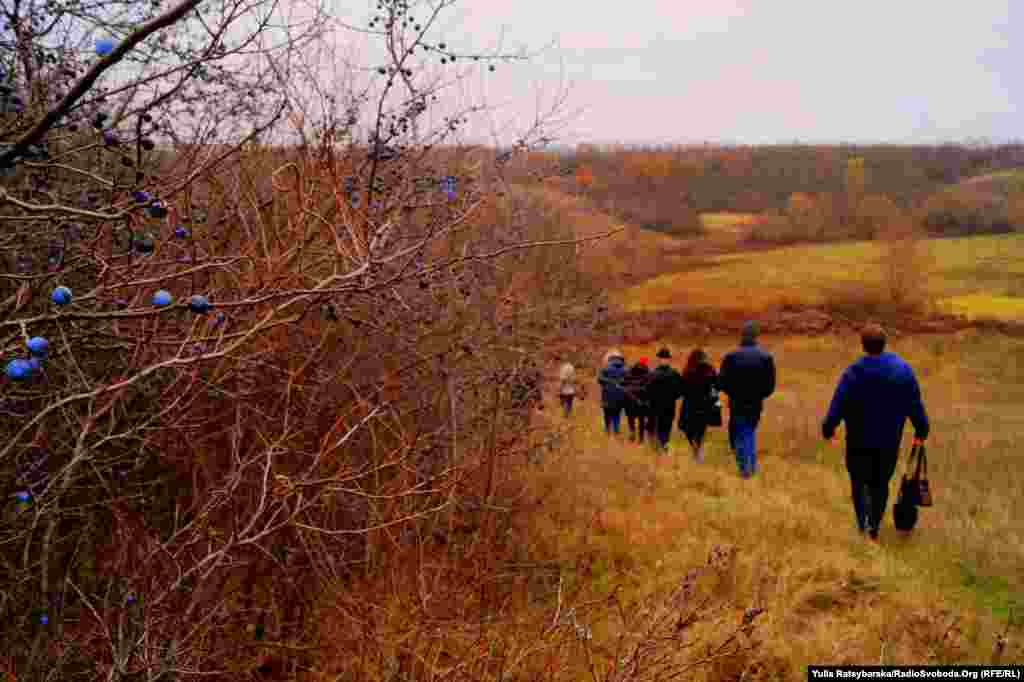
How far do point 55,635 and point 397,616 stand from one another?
1.22 m

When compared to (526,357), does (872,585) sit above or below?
below

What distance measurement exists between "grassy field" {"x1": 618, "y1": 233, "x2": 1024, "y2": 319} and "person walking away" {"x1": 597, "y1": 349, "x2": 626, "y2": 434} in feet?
96.0

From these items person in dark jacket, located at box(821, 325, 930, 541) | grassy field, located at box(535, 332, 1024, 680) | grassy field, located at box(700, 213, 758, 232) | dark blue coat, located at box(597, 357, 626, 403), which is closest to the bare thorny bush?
grassy field, located at box(535, 332, 1024, 680)

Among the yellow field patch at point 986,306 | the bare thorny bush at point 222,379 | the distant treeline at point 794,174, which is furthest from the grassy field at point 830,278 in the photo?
the bare thorny bush at point 222,379

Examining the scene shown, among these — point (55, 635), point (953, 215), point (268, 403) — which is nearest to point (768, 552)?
point (268, 403)

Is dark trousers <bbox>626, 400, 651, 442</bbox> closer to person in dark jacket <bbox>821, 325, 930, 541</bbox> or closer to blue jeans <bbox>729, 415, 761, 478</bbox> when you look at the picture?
blue jeans <bbox>729, 415, 761, 478</bbox>

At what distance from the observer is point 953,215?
6309 cm

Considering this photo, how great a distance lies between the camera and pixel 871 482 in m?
5.45

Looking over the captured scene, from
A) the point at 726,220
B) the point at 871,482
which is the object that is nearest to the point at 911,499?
the point at 871,482

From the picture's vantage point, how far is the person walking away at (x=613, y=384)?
9648 mm

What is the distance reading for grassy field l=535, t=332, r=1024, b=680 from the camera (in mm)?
3691

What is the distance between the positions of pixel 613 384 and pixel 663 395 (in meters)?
0.91

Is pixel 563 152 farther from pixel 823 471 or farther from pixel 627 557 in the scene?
pixel 823 471

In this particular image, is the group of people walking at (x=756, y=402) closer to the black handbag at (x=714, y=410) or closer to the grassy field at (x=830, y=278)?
the black handbag at (x=714, y=410)
